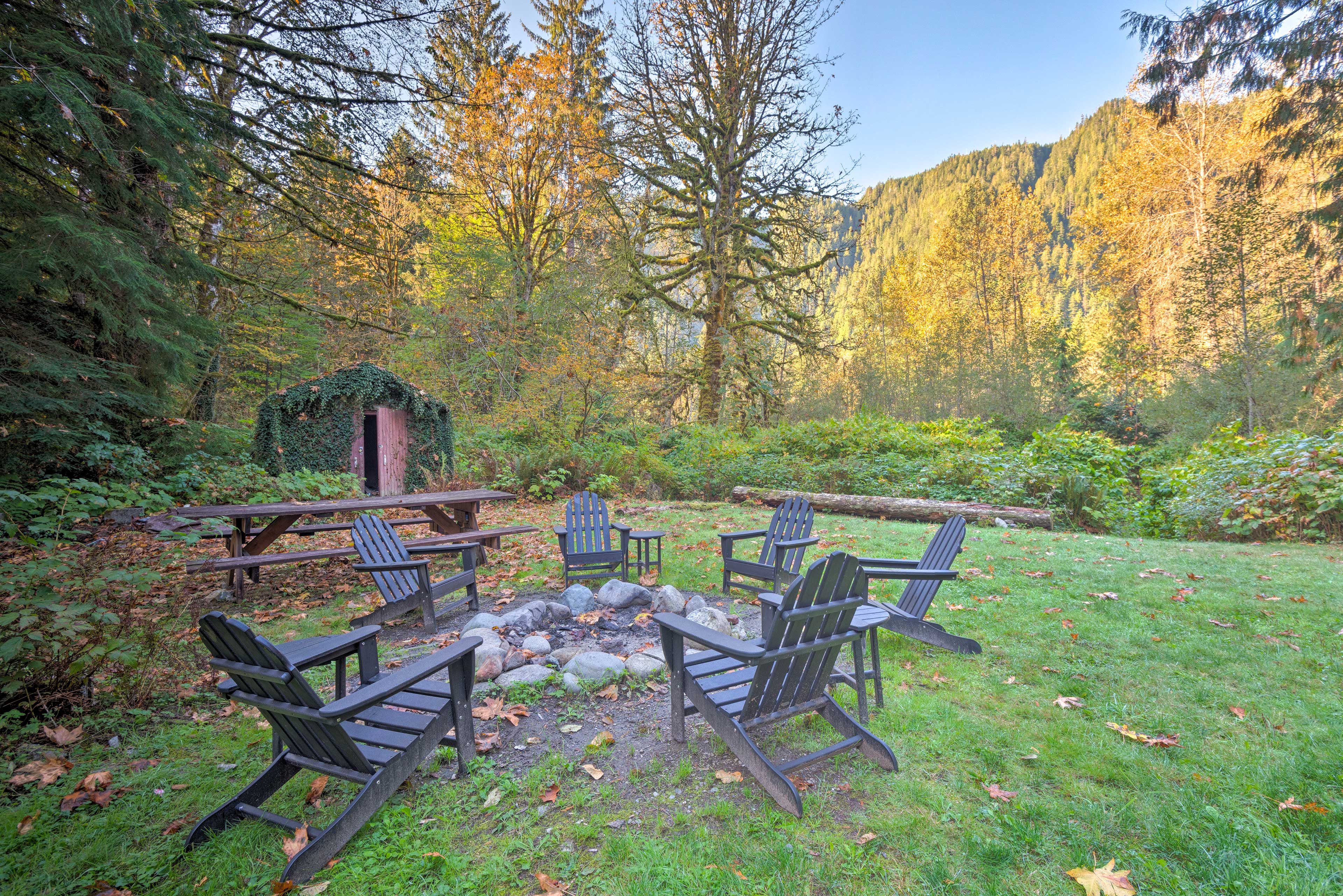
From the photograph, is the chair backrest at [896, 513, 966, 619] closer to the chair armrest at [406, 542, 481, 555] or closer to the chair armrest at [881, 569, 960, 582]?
the chair armrest at [881, 569, 960, 582]

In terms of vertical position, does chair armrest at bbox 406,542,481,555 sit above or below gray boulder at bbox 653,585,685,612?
above

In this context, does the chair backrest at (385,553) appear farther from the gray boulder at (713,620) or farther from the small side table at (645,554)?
the gray boulder at (713,620)

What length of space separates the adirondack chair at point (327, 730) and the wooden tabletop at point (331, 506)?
3.21 meters

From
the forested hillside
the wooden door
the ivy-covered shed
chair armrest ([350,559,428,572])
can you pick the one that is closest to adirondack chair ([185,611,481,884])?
chair armrest ([350,559,428,572])

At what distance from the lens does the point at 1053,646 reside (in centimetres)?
389

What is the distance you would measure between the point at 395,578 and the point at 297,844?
2.66 m

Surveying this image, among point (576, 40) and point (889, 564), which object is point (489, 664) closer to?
point (889, 564)

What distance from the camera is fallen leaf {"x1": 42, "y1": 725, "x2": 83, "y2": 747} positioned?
2.76m

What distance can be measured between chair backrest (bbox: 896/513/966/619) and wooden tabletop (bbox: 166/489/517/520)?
179 inches

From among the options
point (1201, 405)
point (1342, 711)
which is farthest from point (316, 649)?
point (1201, 405)

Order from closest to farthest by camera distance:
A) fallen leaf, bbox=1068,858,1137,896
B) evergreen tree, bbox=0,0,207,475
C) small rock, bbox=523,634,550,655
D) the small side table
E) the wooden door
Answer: fallen leaf, bbox=1068,858,1137,896 → small rock, bbox=523,634,550,655 → evergreen tree, bbox=0,0,207,475 → the small side table → the wooden door

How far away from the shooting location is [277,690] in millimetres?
2008

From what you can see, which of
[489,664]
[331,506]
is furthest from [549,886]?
[331,506]

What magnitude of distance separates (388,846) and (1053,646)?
13.9 feet
